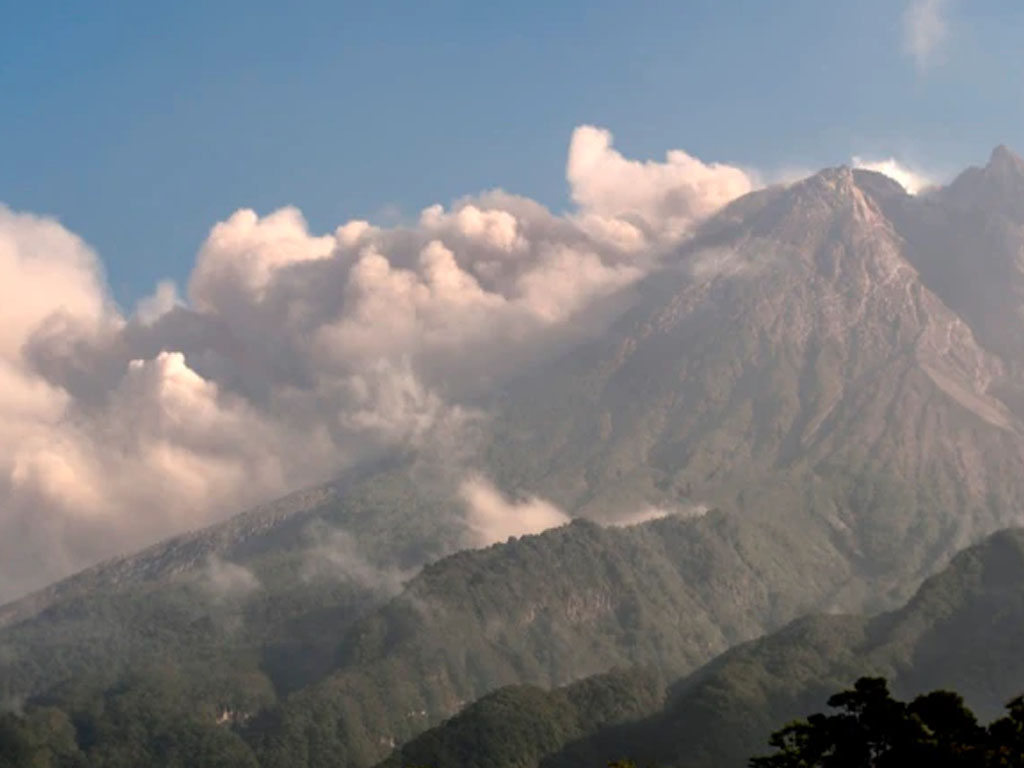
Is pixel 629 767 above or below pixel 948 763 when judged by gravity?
above

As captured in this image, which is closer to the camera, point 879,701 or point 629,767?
point 879,701

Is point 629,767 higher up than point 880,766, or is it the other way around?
point 629,767

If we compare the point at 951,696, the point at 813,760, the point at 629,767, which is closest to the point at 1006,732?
the point at 951,696

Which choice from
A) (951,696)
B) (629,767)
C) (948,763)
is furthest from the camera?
(629,767)

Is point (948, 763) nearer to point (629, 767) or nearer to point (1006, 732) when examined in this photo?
point (1006, 732)

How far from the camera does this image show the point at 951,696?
81.6m

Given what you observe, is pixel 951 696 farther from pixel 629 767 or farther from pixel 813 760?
pixel 629 767

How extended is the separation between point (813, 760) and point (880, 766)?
230 inches

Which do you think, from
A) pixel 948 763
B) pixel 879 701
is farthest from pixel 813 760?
pixel 948 763

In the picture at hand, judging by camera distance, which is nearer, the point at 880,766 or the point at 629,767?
the point at 880,766

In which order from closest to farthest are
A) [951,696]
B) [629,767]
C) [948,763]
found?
[948,763] < [951,696] < [629,767]

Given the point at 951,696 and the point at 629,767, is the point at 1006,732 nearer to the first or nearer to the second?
the point at 951,696

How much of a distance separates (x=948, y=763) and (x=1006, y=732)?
4212 millimetres

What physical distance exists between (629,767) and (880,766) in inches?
766
